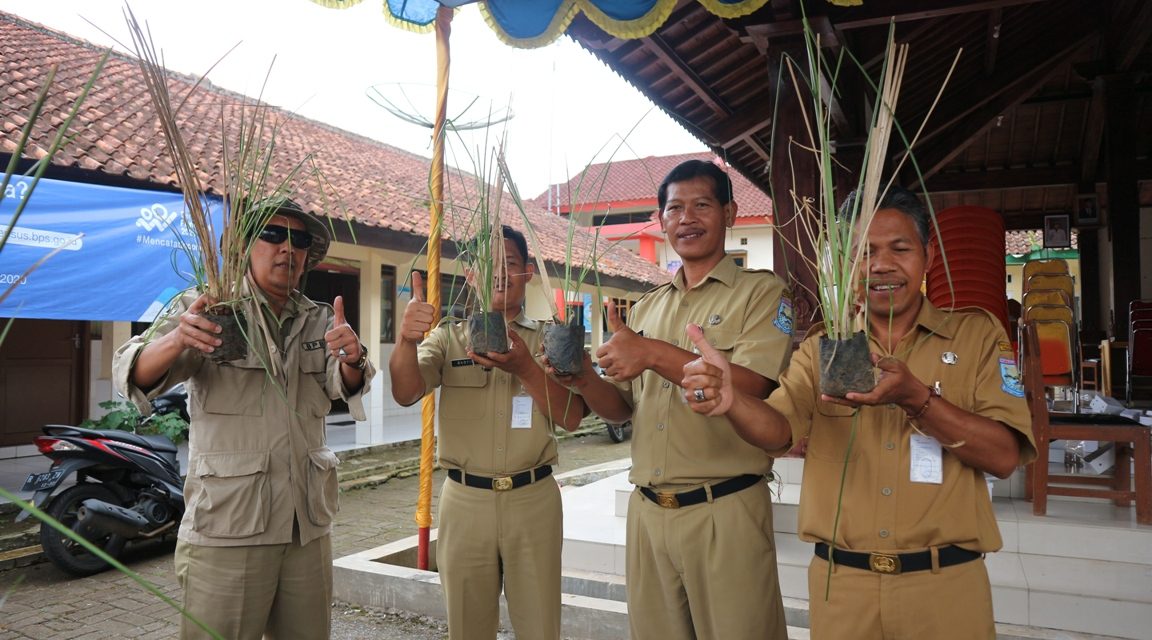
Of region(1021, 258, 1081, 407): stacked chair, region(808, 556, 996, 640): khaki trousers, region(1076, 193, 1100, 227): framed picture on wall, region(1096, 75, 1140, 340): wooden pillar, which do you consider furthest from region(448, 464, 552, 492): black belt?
region(1076, 193, 1100, 227): framed picture on wall

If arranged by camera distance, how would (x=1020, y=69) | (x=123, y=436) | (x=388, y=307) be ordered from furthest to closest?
(x=388, y=307) → (x=1020, y=69) → (x=123, y=436)

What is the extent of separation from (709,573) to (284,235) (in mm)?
1423

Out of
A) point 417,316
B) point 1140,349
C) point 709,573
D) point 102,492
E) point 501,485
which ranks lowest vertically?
point 102,492

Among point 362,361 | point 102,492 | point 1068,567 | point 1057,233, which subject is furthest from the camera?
point 1057,233

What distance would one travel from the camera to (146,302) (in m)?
5.27

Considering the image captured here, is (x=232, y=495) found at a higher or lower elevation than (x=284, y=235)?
lower

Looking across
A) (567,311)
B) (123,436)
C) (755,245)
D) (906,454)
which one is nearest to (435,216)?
(567,311)

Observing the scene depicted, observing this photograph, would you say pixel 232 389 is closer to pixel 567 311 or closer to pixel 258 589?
pixel 258 589

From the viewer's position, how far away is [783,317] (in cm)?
197

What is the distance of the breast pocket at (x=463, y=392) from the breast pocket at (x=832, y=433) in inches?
43.2

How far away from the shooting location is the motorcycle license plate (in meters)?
4.04

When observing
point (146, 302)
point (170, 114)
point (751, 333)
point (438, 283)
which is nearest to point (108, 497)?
point (146, 302)

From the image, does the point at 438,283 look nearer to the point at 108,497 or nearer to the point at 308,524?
the point at 308,524

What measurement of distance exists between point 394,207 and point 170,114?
7.28 metres
